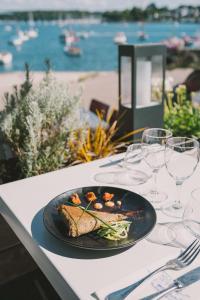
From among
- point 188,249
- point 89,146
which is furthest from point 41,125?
point 188,249

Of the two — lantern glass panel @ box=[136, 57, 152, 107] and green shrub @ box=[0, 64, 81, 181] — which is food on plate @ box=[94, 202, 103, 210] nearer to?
green shrub @ box=[0, 64, 81, 181]

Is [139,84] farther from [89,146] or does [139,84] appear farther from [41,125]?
[41,125]

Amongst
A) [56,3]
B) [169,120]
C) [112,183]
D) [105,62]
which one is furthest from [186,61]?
[56,3]

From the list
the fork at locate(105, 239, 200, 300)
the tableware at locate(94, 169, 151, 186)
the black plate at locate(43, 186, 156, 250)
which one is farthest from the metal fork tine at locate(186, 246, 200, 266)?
the tableware at locate(94, 169, 151, 186)

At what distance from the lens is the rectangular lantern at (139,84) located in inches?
99.3

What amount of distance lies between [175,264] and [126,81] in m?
1.87

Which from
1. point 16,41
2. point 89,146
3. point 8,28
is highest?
point 8,28

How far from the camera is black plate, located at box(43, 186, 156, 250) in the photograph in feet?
3.38

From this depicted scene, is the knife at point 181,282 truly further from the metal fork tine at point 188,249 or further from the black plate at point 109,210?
the black plate at point 109,210

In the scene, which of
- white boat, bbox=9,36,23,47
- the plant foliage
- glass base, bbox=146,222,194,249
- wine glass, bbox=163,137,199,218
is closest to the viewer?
glass base, bbox=146,222,194,249

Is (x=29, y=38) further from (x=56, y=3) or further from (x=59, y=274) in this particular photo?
(x=59, y=274)

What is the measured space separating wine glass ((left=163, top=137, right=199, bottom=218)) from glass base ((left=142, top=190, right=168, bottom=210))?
51 mm

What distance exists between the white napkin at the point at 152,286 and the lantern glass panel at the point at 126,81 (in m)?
1.81

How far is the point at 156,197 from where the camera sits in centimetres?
140
